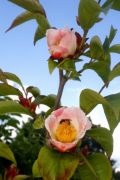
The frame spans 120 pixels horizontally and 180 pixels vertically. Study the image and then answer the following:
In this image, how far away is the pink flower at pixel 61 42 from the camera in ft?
5.57

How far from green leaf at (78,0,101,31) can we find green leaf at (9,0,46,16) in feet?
0.53

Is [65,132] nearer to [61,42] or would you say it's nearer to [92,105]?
[92,105]

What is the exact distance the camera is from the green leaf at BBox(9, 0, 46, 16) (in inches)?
70.9

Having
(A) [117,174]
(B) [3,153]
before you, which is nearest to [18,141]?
(B) [3,153]

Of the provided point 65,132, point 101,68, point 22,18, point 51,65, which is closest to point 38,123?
point 65,132

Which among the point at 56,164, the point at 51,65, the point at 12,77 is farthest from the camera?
the point at 12,77

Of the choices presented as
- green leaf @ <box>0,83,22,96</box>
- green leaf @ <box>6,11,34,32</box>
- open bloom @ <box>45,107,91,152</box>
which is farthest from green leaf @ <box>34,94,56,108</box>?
green leaf @ <box>6,11,34,32</box>

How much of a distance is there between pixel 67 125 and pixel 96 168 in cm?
17

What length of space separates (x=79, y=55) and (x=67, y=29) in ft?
0.33

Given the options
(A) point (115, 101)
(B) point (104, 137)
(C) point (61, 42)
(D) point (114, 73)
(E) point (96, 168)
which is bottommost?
(E) point (96, 168)

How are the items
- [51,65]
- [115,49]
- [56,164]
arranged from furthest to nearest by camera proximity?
[115,49]
[51,65]
[56,164]

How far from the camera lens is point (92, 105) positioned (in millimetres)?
1722

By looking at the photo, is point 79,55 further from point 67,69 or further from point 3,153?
point 3,153

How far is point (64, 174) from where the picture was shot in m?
1.57
